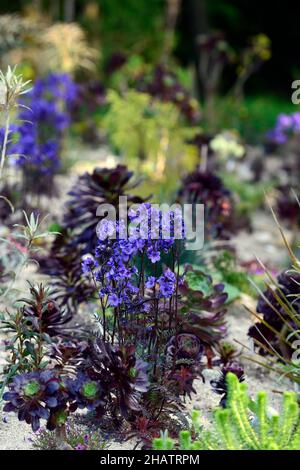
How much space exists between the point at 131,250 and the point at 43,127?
412 centimetres

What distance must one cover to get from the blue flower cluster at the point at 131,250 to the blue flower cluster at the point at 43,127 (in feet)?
4.19

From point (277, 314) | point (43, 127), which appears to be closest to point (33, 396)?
point (277, 314)

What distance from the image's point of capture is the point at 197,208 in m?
4.69

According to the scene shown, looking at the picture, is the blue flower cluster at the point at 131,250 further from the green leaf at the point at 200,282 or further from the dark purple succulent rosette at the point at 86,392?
the green leaf at the point at 200,282

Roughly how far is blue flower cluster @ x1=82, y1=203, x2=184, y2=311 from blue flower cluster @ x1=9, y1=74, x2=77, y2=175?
4.19ft

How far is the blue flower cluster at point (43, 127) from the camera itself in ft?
17.6

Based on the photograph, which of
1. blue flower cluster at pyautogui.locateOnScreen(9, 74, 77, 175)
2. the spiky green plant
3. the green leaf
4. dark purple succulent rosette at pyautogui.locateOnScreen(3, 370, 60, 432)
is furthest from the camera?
blue flower cluster at pyautogui.locateOnScreen(9, 74, 77, 175)

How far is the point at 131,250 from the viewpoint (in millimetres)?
2682

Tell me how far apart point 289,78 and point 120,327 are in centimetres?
1579

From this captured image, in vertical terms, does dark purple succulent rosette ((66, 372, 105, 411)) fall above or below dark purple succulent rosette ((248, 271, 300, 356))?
below

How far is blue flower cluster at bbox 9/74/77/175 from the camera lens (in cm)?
537

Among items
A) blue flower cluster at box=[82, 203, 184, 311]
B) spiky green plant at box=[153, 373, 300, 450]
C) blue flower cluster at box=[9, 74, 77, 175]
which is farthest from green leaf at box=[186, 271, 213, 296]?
spiky green plant at box=[153, 373, 300, 450]

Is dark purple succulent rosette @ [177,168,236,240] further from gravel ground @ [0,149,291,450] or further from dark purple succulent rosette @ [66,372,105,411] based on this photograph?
dark purple succulent rosette @ [66,372,105,411]
